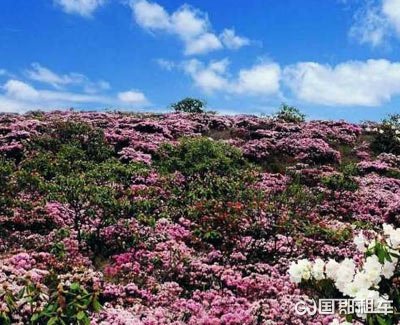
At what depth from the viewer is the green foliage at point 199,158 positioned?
68.5ft

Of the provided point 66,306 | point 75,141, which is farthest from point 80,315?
point 75,141

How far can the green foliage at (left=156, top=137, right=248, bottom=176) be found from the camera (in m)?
20.9

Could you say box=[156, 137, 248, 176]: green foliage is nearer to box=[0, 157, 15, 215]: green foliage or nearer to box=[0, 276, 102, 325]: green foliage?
box=[0, 157, 15, 215]: green foliage

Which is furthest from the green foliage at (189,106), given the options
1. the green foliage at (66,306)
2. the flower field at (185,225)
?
the green foliage at (66,306)

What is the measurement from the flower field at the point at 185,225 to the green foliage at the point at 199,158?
2.6 inches

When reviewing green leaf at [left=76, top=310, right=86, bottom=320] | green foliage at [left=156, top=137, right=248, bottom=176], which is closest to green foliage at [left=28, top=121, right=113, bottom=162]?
green foliage at [left=156, top=137, right=248, bottom=176]

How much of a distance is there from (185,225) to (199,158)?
624 cm

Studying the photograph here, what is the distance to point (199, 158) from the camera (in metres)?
21.7

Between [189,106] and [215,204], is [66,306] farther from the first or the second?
[189,106]

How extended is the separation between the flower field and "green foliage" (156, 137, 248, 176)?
0.22 ft

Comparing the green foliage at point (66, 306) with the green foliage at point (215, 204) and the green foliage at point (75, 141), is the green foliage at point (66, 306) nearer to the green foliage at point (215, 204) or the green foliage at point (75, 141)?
the green foliage at point (215, 204)

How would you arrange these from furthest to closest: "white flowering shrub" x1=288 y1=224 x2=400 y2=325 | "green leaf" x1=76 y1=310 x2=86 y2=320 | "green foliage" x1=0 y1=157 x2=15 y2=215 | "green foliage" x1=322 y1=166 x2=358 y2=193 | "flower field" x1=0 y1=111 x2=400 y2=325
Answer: "green foliage" x1=322 y1=166 x2=358 y2=193, "green foliage" x1=0 y1=157 x2=15 y2=215, "flower field" x1=0 y1=111 x2=400 y2=325, "green leaf" x1=76 y1=310 x2=86 y2=320, "white flowering shrub" x1=288 y1=224 x2=400 y2=325

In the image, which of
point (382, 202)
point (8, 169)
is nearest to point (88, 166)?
Result: point (8, 169)

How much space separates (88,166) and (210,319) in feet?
37.2
